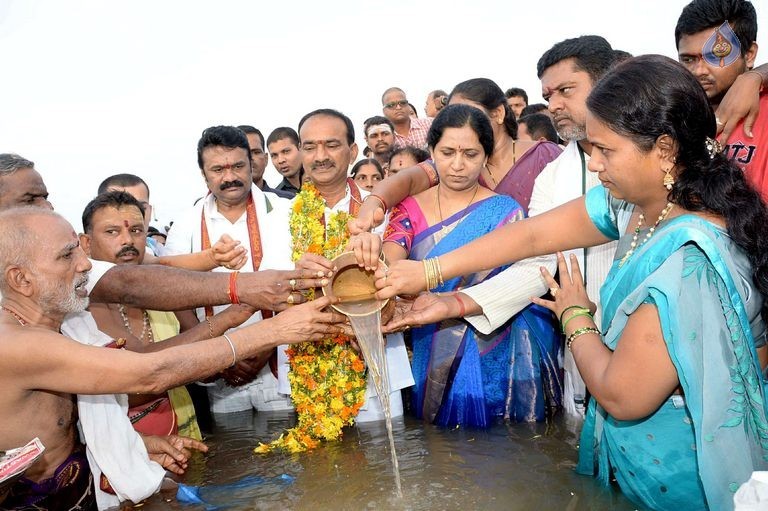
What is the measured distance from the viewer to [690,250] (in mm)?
2562

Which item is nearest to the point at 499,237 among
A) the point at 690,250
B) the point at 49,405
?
the point at 690,250

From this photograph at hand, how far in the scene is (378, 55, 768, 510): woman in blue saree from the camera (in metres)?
2.51

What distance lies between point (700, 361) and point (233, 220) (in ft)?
14.4

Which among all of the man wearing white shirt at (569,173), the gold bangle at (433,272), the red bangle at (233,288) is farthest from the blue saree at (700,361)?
the red bangle at (233,288)

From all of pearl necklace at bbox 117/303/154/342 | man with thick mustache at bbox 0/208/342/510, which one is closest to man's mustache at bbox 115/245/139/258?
pearl necklace at bbox 117/303/154/342

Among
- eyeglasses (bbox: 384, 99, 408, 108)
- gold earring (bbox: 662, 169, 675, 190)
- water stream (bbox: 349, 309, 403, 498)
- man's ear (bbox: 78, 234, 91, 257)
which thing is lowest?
water stream (bbox: 349, 309, 403, 498)

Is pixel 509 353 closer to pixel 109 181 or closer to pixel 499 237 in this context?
pixel 499 237

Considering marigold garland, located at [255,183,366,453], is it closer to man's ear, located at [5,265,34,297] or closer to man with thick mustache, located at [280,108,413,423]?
→ man with thick mustache, located at [280,108,413,423]

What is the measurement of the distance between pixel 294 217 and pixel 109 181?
144 inches

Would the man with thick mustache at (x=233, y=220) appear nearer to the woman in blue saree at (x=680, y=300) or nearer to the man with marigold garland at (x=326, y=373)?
the man with marigold garland at (x=326, y=373)

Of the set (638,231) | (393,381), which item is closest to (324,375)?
(393,381)

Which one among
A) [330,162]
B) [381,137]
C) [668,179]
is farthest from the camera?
[381,137]

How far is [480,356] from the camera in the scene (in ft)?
14.9

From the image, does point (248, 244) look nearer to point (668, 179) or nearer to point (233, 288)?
point (233, 288)
